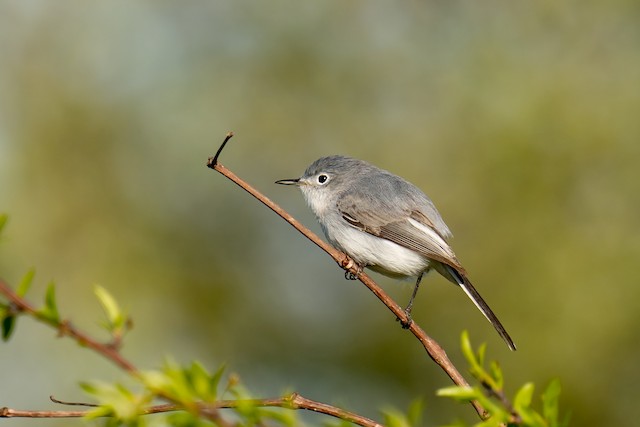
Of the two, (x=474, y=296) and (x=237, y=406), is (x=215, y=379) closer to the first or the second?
(x=237, y=406)

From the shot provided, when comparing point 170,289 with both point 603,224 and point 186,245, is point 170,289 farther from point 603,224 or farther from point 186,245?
point 603,224

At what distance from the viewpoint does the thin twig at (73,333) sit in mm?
1021

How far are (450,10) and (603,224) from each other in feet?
9.64

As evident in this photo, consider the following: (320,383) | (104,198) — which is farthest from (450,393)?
(104,198)

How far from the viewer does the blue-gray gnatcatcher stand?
4043 millimetres

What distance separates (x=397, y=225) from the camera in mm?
4188

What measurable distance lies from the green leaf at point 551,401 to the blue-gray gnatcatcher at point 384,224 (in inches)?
101

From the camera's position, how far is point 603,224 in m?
7.31

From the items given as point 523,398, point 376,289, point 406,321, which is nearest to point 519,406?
point 523,398

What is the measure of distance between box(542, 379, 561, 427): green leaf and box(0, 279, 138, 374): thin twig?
0.61 meters

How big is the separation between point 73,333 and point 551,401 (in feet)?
2.33

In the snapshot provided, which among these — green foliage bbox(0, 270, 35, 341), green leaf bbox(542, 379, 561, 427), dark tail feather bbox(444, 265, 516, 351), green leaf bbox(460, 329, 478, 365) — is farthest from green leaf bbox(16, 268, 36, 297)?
dark tail feather bbox(444, 265, 516, 351)

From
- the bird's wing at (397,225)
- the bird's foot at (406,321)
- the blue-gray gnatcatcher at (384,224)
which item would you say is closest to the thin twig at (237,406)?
the bird's foot at (406,321)

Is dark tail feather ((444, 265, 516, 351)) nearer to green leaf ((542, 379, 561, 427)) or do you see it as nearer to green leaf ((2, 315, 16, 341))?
green leaf ((542, 379, 561, 427))
